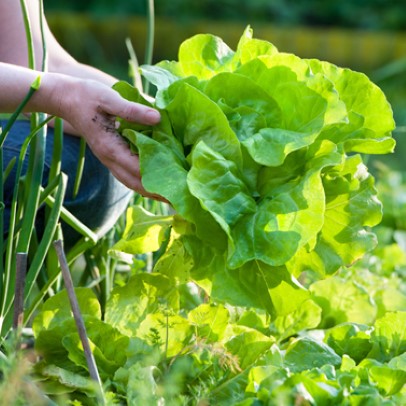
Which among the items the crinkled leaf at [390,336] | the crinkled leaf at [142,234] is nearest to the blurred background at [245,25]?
the crinkled leaf at [142,234]

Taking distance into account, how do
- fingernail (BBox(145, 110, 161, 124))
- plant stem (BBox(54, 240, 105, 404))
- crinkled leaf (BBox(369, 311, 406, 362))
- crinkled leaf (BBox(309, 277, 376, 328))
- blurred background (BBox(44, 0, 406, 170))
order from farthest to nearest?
blurred background (BBox(44, 0, 406, 170))
crinkled leaf (BBox(309, 277, 376, 328))
crinkled leaf (BBox(369, 311, 406, 362))
fingernail (BBox(145, 110, 161, 124))
plant stem (BBox(54, 240, 105, 404))

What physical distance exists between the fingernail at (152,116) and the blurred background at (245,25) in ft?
13.9

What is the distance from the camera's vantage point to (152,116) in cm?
113

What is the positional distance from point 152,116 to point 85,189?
0.52m

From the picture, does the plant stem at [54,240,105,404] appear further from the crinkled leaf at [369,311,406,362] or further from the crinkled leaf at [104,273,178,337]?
the crinkled leaf at [369,311,406,362]

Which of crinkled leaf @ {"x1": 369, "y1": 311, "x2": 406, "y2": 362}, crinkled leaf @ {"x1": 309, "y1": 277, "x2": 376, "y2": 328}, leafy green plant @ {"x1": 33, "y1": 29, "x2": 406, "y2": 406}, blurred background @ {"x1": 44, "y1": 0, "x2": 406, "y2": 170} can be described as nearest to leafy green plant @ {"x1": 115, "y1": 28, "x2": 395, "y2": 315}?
leafy green plant @ {"x1": 33, "y1": 29, "x2": 406, "y2": 406}

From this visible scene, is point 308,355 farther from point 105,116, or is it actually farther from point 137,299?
point 105,116

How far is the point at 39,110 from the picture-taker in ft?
3.95

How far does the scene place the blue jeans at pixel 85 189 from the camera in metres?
1.55

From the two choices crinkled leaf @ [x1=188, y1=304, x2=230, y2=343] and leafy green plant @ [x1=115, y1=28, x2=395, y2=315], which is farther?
crinkled leaf @ [x1=188, y1=304, x2=230, y2=343]

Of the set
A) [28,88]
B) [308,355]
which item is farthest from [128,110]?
[308,355]

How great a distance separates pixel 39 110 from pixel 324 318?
66cm

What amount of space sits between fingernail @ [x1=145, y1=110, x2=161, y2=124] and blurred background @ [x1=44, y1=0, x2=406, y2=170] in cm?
423

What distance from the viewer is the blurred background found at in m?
5.66
